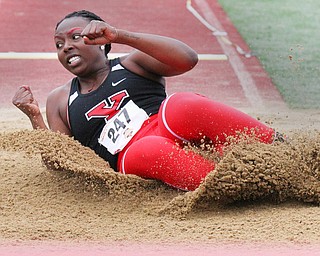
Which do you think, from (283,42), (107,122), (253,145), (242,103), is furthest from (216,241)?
(283,42)

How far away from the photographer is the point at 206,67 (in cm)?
670

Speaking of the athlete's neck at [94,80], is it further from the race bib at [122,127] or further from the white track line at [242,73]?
the white track line at [242,73]

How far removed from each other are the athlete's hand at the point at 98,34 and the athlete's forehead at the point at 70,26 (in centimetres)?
36

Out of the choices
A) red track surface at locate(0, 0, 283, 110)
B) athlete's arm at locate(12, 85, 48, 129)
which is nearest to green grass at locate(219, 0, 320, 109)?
red track surface at locate(0, 0, 283, 110)

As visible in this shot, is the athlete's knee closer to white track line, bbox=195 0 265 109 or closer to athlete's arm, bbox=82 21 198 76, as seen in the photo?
athlete's arm, bbox=82 21 198 76

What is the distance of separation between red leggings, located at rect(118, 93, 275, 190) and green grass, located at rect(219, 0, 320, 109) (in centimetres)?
218

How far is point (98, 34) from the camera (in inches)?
125

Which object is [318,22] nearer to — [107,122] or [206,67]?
[206,67]

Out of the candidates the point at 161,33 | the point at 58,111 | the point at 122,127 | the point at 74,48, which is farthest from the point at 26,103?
the point at 161,33

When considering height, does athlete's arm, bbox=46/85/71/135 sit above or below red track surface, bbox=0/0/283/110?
above

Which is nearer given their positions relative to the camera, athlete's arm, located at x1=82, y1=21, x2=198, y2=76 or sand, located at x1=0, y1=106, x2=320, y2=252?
sand, located at x1=0, y1=106, x2=320, y2=252

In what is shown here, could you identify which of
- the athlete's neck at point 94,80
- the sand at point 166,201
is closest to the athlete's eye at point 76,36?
the athlete's neck at point 94,80

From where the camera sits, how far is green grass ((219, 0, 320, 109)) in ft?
20.0

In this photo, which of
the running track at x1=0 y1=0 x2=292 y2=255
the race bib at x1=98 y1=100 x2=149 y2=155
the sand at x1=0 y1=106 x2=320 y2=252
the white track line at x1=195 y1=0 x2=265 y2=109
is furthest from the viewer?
the running track at x1=0 y1=0 x2=292 y2=255
